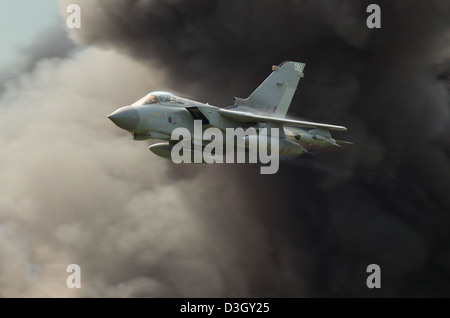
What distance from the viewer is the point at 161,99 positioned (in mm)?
29016

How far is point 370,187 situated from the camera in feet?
125

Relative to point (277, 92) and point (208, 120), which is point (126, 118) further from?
point (277, 92)

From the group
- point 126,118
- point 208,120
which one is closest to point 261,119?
point 208,120

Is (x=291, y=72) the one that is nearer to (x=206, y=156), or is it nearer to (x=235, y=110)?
(x=235, y=110)

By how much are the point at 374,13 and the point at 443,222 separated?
1148cm

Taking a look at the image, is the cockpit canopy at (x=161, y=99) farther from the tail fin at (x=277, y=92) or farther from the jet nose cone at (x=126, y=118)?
the tail fin at (x=277, y=92)

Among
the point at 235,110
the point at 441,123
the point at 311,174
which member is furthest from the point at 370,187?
the point at 235,110

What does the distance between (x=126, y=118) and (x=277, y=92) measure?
26.2 feet

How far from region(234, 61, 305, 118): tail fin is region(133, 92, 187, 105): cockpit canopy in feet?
11.3

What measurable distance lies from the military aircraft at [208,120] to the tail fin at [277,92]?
44 millimetres

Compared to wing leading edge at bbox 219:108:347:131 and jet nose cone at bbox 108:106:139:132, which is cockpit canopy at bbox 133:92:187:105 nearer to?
jet nose cone at bbox 108:106:139:132

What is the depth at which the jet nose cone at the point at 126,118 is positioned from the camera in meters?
27.8

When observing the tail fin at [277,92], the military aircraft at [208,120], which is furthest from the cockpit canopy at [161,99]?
the tail fin at [277,92]

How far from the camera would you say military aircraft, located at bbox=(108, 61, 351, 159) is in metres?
28.3
